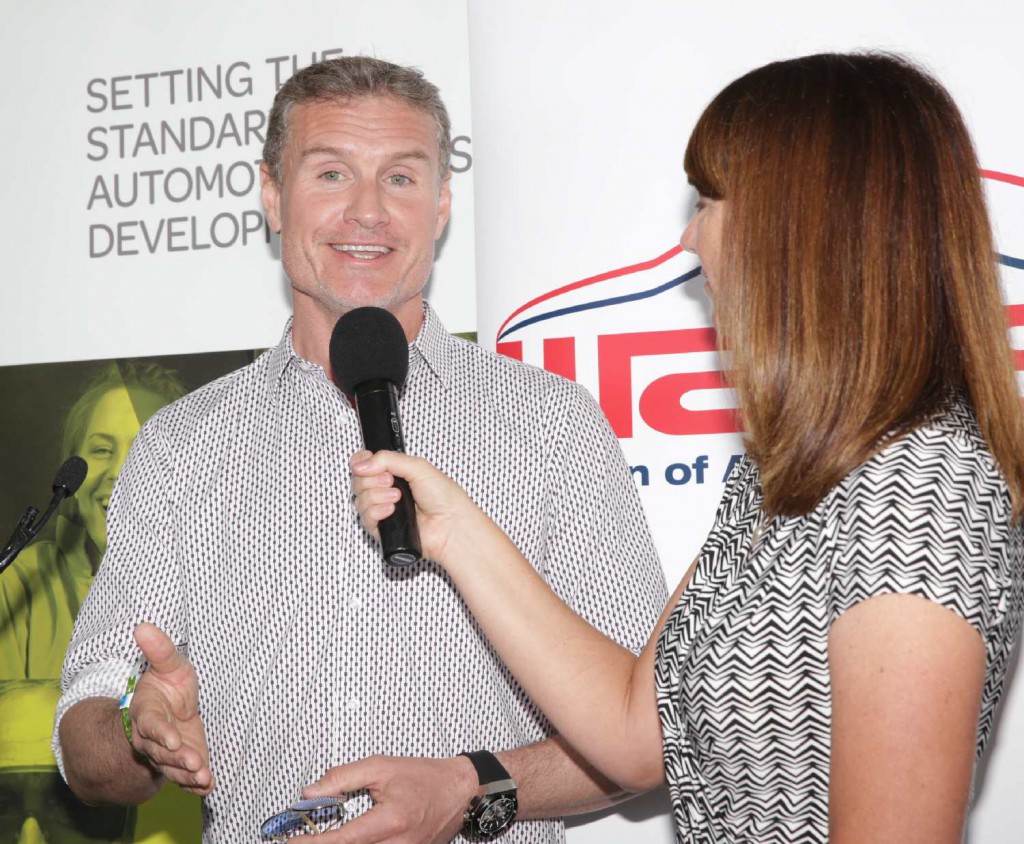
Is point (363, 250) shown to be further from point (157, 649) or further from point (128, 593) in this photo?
point (157, 649)

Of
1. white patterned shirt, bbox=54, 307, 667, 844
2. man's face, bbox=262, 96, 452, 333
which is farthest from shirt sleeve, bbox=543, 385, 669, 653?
man's face, bbox=262, 96, 452, 333

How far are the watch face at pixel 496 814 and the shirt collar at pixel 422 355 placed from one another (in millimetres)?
890

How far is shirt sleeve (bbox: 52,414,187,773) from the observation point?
2250mm

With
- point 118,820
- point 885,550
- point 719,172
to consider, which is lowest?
point 118,820

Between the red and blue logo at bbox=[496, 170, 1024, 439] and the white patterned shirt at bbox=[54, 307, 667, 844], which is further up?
the red and blue logo at bbox=[496, 170, 1024, 439]

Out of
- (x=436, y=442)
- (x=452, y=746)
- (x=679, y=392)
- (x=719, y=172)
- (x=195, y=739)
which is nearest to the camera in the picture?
(x=719, y=172)

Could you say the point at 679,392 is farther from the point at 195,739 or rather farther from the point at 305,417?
the point at 195,739

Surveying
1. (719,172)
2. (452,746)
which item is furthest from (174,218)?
(719,172)

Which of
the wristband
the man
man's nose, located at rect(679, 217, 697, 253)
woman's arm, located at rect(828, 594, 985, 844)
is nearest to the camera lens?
woman's arm, located at rect(828, 594, 985, 844)

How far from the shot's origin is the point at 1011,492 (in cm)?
135

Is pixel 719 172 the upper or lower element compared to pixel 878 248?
upper

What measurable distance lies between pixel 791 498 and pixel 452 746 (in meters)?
1.07

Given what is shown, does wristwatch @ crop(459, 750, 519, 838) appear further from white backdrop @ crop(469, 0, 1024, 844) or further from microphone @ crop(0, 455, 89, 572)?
microphone @ crop(0, 455, 89, 572)

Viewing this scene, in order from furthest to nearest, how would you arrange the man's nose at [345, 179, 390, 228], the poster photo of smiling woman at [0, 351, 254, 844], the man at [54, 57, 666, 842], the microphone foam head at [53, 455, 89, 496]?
the poster photo of smiling woman at [0, 351, 254, 844]
the man's nose at [345, 179, 390, 228]
the microphone foam head at [53, 455, 89, 496]
the man at [54, 57, 666, 842]
